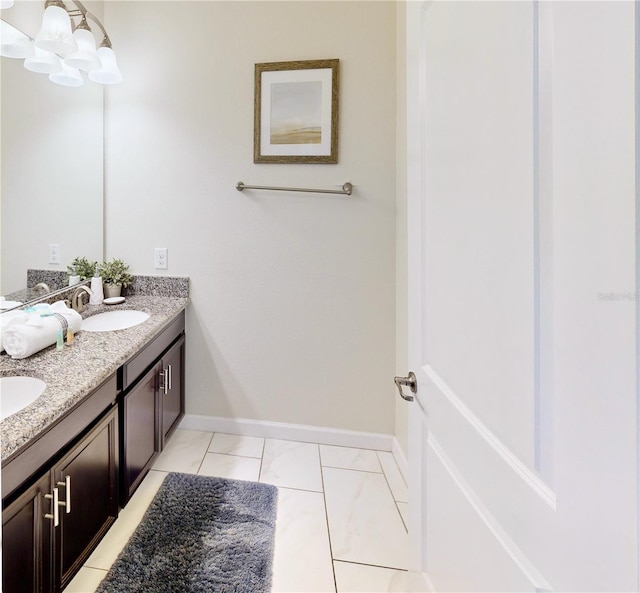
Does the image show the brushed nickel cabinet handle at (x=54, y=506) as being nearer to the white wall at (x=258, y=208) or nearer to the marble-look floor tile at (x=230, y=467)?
the marble-look floor tile at (x=230, y=467)

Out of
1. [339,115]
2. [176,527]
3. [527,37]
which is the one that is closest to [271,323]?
[176,527]

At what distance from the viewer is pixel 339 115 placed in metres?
1.95

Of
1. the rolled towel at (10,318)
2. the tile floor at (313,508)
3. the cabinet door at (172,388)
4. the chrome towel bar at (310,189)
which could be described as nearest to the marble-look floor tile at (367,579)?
the tile floor at (313,508)

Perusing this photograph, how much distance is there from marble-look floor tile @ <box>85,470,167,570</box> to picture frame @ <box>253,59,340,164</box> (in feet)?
5.97

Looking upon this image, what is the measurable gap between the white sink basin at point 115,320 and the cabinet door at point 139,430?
28 centimetres

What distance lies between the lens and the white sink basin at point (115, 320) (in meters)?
1.75

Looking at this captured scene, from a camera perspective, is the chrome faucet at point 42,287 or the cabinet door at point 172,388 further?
the cabinet door at point 172,388

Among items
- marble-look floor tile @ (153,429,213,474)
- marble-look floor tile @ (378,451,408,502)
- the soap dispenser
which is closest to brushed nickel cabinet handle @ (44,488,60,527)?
marble-look floor tile @ (153,429,213,474)

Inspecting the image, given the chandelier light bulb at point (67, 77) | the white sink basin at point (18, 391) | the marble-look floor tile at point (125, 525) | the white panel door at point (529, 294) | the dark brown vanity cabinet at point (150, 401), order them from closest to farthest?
the white panel door at point (529, 294), the white sink basin at point (18, 391), the marble-look floor tile at point (125, 525), the dark brown vanity cabinet at point (150, 401), the chandelier light bulb at point (67, 77)

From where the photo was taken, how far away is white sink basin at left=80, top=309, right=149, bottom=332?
1753 mm

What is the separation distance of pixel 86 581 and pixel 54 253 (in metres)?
1.45

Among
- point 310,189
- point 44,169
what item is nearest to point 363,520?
point 310,189

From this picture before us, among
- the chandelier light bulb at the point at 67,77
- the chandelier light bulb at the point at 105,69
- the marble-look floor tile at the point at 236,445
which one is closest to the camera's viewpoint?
the chandelier light bulb at the point at 67,77

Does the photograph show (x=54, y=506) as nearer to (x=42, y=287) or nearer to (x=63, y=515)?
(x=63, y=515)
